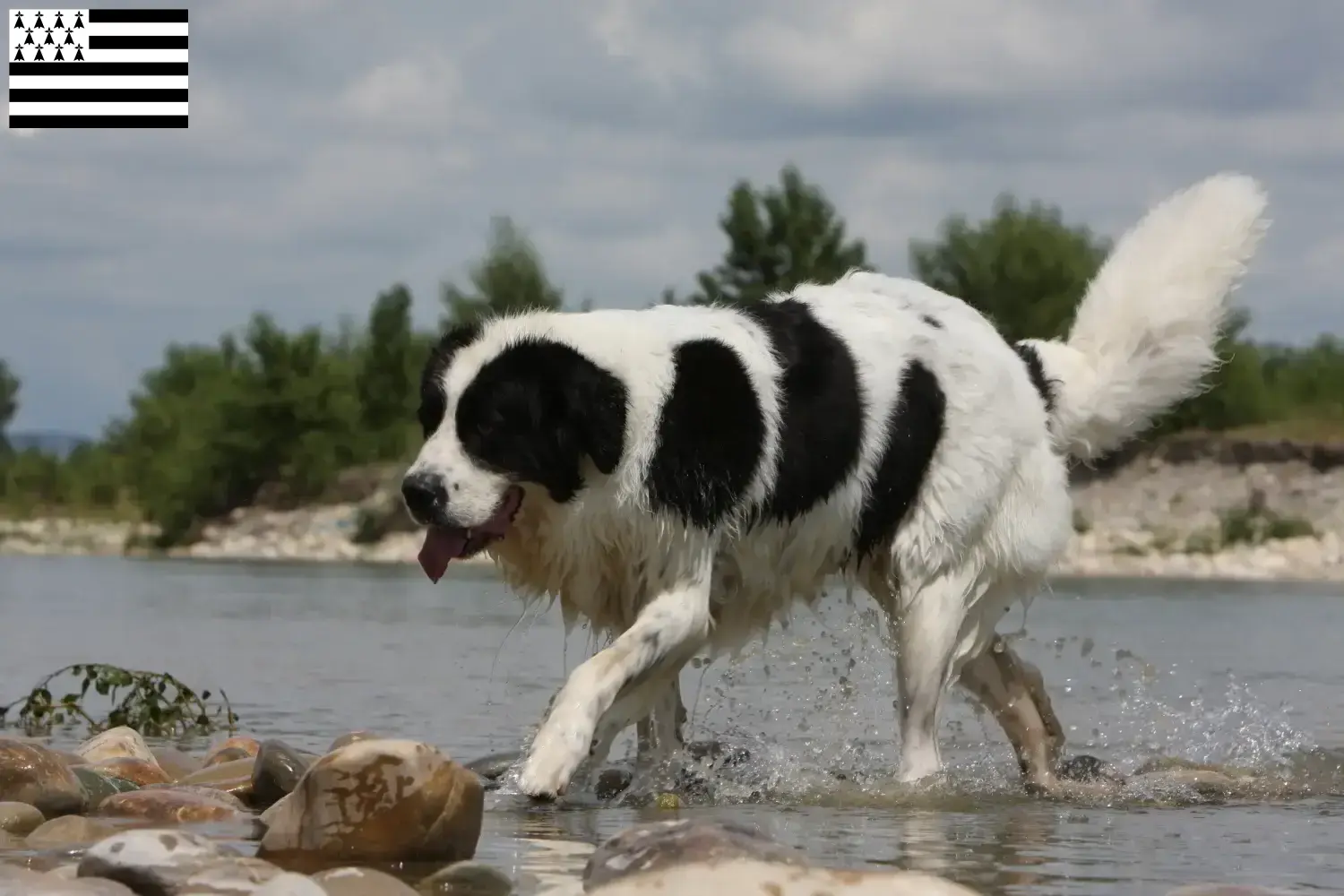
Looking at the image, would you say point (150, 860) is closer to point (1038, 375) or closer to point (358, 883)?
point (358, 883)

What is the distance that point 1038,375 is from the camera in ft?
25.0

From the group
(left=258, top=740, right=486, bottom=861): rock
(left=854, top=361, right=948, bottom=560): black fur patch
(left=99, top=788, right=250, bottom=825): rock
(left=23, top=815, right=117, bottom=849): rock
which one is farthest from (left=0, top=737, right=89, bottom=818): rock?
(left=854, top=361, right=948, bottom=560): black fur patch

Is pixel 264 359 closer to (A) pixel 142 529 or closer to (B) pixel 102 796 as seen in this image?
(A) pixel 142 529

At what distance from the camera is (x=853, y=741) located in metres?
8.30

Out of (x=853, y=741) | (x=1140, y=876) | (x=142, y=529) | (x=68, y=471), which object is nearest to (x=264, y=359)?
(x=142, y=529)

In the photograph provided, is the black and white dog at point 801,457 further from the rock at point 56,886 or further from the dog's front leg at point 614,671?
the rock at point 56,886

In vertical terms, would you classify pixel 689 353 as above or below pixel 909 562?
above

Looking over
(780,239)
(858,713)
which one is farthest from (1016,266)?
(858,713)

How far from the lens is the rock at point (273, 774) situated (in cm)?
657

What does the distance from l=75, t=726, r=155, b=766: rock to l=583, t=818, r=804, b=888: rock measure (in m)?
3.01

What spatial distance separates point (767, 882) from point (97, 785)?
2.78m

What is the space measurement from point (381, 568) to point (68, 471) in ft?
86.5

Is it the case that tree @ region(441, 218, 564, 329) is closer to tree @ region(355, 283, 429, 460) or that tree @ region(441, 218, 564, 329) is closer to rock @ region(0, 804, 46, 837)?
tree @ region(355, 283, 429, 460)

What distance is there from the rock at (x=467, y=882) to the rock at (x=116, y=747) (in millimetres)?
2424
